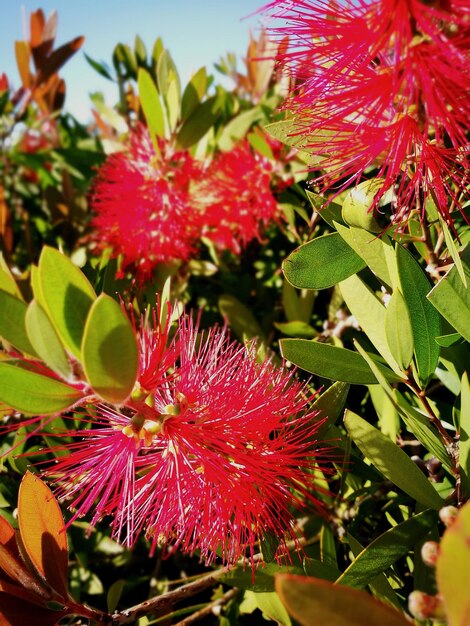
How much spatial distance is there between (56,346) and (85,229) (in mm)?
1330

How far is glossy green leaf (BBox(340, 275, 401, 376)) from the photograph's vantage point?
2.46 ft

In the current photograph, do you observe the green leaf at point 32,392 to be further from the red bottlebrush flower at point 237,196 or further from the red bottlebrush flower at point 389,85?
the red bottlebrush flower at point 237,196

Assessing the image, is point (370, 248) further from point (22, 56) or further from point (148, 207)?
point (22, 56)

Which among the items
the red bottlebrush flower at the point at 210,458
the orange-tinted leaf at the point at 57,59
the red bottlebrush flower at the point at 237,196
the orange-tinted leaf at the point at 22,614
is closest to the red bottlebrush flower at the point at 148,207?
the red bottlebrush flower at the point at 237,196

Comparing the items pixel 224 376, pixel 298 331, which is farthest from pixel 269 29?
pixel 298 331

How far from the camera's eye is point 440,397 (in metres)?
1.07

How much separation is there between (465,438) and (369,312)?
0.21 m

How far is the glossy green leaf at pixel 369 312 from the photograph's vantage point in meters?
0.75

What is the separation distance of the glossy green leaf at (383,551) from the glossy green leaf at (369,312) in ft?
0.66

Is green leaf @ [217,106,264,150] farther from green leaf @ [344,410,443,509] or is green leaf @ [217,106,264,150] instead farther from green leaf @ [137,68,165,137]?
green leaf @ [344,410,443,509]

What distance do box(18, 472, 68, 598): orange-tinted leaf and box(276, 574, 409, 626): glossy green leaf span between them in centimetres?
45

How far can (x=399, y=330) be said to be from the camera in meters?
0.67

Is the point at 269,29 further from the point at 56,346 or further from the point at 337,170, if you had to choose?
the point at 56,346

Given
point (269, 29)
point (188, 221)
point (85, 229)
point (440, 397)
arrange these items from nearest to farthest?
1. point (269, 29)
2. point (440, 397)
3. point (188, 221)
4. point (85, 229)
